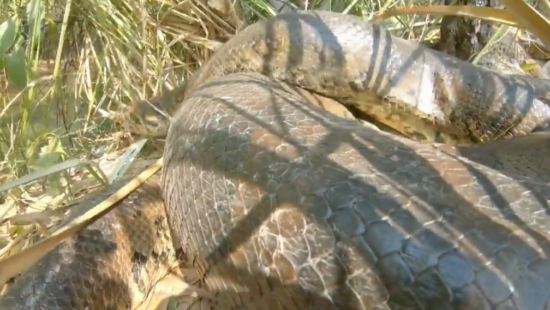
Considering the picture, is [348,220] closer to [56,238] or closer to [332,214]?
Answer: [332,214]

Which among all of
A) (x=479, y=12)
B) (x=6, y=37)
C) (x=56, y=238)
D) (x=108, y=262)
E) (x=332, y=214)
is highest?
(x=479, y=12)

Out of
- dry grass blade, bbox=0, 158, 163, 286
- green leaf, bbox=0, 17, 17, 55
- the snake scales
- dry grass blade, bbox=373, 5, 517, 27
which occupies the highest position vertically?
dry grass blade, bbox=373, 5, 517, 27

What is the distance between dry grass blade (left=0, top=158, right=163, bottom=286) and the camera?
3.59 feet

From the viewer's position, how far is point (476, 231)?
826 millimetres

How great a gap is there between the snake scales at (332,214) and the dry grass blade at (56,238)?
0.07m

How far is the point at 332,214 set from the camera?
926 mm

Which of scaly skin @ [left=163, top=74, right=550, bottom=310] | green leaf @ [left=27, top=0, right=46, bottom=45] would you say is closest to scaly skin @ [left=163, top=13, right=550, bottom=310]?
scaly skin @ [left=163, top=74, right=550, bottom=310]

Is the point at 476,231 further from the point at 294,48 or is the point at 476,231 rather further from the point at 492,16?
the point at 294,48

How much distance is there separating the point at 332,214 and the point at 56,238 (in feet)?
2.13

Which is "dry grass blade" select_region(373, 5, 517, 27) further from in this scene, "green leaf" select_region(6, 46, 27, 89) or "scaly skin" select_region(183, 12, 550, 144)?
"green leaf" select_region(6, 46, 27, 89)

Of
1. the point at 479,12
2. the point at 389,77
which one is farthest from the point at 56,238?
the point at 389,77

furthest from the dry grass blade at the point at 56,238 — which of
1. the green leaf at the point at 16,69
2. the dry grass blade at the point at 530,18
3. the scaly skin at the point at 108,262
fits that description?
the dry grass blade at the point at 530,18

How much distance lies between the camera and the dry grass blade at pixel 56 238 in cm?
110

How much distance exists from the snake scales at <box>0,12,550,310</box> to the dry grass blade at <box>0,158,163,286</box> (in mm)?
71
